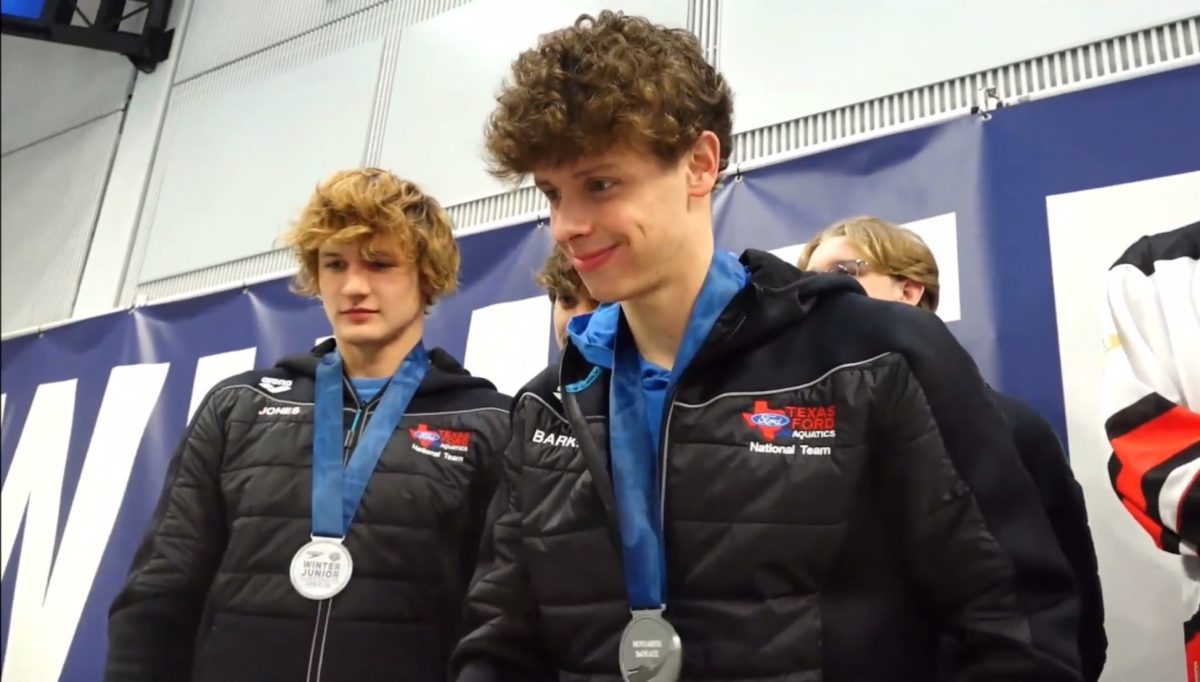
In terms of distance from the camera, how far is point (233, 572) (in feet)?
5.57

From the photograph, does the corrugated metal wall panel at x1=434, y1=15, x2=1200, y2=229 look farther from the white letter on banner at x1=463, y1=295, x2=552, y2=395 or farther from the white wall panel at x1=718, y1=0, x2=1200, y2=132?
the white letter on banner at x1=463, y1=295, x2=552, y2=395

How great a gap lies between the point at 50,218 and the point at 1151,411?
5740 mm

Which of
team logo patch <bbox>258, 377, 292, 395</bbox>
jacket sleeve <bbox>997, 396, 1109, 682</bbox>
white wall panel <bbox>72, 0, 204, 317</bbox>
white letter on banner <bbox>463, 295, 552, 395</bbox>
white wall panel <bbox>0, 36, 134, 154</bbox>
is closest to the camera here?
jacket sleeve <bbox>997, 396, 1109, 682</bbox>

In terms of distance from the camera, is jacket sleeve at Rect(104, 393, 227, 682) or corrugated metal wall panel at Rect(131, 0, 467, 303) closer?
jacket sleeve at Rect(104, 393, 227, 682)

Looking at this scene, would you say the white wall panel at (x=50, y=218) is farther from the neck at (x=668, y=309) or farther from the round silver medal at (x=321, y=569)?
the neck at (x=668, y=309)

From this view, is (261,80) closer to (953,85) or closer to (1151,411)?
(953,85)

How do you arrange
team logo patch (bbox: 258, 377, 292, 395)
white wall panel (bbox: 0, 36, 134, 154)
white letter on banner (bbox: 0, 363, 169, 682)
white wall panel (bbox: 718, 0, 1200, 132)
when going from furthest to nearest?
white wall panel (bbox: 0, 36, 134, 154) → white letter on banner (bbox: 0, 363, 169, 682) → white wall panel (bbox: 718, 0, 1200, 132) → team logo patch (bbox: 258, 377, 292, 395)

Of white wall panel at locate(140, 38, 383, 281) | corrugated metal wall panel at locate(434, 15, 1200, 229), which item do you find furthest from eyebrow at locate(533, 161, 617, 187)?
white wall panel at locate(140, 38, 383, 281)

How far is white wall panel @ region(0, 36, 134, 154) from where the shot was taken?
5211 mm

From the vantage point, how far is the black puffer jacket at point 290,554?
161 centimetres

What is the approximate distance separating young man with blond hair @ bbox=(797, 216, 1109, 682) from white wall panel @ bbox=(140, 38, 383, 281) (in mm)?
2584

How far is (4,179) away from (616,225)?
6162 mm

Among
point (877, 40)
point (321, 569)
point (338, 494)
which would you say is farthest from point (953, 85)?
point (321, 569)

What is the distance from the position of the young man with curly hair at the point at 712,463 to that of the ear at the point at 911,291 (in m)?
0.68
